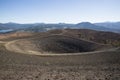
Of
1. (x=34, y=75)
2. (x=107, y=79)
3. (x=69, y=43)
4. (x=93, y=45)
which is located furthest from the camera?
(x=69, y=43)

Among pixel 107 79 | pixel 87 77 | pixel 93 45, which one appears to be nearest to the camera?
pixel 107 79

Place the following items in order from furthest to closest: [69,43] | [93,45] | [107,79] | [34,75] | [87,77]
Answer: [69,43] < [93,45] < [34,75] < [87,77] < [107,79]

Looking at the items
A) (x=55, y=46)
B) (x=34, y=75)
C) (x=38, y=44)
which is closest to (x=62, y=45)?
(x=55, y=46)

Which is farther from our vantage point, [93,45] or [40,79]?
[93,45]

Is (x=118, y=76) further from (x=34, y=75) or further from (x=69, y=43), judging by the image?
(x=69, y=43)

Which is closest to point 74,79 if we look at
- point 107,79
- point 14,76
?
point 107,79

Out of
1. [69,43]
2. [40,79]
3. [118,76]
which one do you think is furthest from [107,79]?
[69,43]

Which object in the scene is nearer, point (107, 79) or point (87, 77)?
point (107, 79)

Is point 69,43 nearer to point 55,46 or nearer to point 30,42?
point 55,46

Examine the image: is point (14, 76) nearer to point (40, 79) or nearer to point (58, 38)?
point (40, 79)
